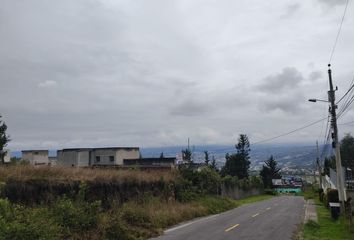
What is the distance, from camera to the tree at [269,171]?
118537 millimetres

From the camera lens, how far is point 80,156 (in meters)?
75.5

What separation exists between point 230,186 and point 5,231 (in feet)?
162

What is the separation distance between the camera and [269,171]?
396 feet

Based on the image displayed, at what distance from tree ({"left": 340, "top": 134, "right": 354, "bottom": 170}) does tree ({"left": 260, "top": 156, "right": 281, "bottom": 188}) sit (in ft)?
71.7

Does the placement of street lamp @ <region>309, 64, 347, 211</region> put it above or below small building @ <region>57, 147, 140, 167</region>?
below

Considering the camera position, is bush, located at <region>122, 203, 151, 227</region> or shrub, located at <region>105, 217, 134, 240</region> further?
bush, located at <region>122, 203, 151, 227</region>

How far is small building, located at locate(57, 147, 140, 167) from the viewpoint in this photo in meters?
74.2

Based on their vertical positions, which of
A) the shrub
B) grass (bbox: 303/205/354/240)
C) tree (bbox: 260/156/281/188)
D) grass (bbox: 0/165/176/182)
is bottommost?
grass (bbox: 303/205/354/240)

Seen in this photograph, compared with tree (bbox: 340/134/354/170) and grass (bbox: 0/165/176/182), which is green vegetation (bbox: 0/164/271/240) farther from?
tree (bbox: 340/134/354/170)

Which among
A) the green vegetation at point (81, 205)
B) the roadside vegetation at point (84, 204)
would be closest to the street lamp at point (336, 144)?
the roadside vegetation at point (84, 204)

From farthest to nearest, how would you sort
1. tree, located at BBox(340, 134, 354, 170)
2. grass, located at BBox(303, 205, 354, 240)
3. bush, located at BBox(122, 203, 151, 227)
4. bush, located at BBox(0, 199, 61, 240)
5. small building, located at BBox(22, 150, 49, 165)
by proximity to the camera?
tree, located at BBox(340, 134, 354, 170) → small building, located at BBox(22, 150, 49, 165) → bush, located at BBox(122, 203, 151, 227) → grass, located at BBox(303, 205, 354, 240) → bush, located at BBox(0, 199, 61, 240)

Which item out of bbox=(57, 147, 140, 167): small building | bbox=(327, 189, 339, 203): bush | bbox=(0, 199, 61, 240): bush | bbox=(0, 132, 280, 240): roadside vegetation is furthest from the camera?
bbox=(57, 147, 140, 167): small building

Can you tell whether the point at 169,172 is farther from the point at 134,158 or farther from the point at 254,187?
the point at 254,187

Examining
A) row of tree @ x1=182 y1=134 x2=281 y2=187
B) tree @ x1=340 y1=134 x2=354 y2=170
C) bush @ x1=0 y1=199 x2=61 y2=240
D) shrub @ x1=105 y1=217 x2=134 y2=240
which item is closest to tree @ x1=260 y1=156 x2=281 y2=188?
row of tree @ x1=182 y1=134 x2=281 y2=187
